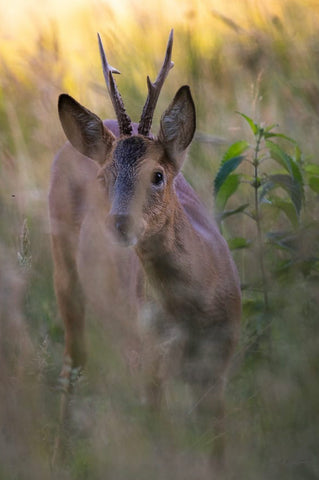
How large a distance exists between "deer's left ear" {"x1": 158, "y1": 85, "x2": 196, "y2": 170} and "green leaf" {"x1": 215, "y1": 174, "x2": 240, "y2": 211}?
26 cm

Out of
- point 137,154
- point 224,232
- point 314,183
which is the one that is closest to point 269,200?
point 314,183

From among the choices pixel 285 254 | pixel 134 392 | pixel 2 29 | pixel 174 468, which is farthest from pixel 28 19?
pixel 174 468

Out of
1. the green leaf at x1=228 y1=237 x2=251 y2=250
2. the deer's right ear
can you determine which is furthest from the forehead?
the green leaf at x1=228 y1=237 x2=251 y2=250

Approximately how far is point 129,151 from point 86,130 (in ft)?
1.22

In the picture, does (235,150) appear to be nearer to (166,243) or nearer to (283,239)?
(283,239)

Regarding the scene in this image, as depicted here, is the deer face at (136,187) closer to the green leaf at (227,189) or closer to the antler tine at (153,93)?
the antler tine at (153,93)

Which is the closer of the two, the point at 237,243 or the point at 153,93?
the point at 153,93

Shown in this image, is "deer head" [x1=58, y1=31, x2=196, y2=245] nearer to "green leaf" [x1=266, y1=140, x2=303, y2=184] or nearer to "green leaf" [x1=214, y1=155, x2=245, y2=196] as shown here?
"green leaf" [x1=214, y1=155, x2=245, y2=196]

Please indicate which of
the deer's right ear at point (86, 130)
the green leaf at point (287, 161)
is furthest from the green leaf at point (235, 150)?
the deer's right ear at point (86, 130)

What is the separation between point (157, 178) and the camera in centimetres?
364

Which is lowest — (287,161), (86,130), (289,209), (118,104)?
(289,209)

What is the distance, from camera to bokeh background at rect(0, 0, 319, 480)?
299 centimetres

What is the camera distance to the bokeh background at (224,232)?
9.82 ft

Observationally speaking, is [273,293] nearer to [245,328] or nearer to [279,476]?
[245,328]
